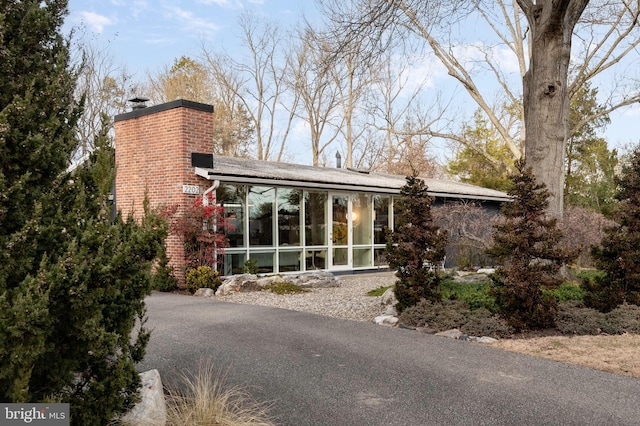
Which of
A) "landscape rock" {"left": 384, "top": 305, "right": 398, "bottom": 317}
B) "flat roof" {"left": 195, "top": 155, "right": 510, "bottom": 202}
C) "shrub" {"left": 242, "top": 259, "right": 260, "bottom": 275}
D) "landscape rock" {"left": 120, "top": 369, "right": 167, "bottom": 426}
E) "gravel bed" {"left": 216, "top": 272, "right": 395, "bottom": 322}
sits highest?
"flat roof" {"left": 195, "top": 155, "right": 510, "bottom": 202}

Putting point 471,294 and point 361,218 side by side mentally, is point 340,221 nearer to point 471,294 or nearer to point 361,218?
point 361,218

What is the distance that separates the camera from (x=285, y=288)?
10.5 meters

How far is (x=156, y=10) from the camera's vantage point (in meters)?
14.8

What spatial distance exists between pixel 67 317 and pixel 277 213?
34.5 feet

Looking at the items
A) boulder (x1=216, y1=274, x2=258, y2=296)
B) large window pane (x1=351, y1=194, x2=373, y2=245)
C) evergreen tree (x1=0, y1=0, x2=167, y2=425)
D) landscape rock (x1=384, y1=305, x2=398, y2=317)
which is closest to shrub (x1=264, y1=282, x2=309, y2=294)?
boulder (x1=216, y1=274, x2=258, y2=296)

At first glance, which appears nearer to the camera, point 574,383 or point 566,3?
point 574,383

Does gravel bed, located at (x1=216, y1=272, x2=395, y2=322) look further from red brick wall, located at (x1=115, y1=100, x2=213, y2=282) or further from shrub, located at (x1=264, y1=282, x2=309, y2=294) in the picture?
red brick wall, located at (x1=115, y1=100, x2=213, y2=282)

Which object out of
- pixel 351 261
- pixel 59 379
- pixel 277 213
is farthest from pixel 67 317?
pixel 351 261

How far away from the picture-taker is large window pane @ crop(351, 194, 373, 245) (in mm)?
14945

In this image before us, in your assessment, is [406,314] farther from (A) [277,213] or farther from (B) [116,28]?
(B) [116,28]

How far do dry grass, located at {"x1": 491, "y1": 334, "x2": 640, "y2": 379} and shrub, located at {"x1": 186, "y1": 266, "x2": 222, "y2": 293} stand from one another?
664cm

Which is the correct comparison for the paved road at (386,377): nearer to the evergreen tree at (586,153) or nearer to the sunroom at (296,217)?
the sunroom at (296,217)

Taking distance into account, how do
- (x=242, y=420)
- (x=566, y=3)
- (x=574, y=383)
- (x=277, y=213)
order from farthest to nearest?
1. (x=277, y=213)
2. (x=566, y=3)
3. (x=574, y=383)
4. (x=242, y=420)

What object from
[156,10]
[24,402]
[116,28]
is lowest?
[24,402]
